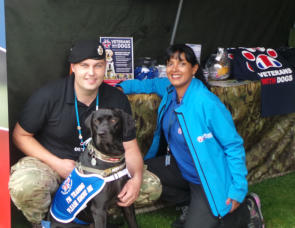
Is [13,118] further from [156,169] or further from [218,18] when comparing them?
[218,18]

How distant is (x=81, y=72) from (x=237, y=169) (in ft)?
3.77

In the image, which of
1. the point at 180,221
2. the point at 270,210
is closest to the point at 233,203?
the point at 180,221

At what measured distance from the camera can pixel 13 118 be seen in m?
2.78

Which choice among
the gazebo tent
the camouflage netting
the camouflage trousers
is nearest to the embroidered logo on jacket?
the camouflage netting

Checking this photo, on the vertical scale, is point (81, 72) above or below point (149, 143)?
above

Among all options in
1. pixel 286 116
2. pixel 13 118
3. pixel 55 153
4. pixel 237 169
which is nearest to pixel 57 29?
pixel 13 118

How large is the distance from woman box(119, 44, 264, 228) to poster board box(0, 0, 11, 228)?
105 cm

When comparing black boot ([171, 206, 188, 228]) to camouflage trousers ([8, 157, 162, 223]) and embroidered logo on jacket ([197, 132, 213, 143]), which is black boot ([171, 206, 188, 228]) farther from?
camouflage trousers ([8, 157, 162, 223])

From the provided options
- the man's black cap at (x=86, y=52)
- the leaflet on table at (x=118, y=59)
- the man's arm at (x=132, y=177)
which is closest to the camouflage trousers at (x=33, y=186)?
the man's arm at (x=132, y=177)

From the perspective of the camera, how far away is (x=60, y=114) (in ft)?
7.76

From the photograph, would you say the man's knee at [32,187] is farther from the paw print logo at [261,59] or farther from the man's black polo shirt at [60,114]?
the paw print logo at [261,59]

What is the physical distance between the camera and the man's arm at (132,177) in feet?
6.91

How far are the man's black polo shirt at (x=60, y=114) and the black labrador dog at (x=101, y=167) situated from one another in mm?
261

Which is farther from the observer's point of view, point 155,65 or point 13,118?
point 155,65
